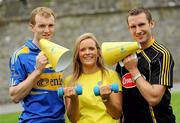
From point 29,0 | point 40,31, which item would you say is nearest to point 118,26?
point 29,0

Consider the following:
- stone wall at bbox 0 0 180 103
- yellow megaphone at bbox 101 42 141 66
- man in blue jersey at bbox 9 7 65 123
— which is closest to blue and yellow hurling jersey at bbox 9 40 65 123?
man in blue jersey at bbox 9 7 65 123

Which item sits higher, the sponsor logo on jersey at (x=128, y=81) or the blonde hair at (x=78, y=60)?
the blonde hair at (x=78, y=60)

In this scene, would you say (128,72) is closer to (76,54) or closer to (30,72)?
(76,54)

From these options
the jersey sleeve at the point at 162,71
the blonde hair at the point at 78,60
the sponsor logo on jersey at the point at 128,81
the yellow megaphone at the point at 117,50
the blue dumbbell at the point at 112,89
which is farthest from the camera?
the blonde hair at the point at 78,60

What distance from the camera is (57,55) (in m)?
4.85

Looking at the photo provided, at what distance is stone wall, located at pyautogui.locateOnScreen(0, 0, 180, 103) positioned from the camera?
67.2ft

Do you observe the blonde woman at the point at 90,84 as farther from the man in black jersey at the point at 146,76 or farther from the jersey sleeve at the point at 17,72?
the jersey sleeve at the point at 17,72

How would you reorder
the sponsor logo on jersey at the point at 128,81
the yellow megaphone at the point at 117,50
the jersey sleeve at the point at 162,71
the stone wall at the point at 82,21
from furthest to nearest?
the stone wall at the point at 82,21 < the sponsor logo on jersey at the point at 128,81 < the jersey sleeve at the point at 162,71 < the yellow megaphone at the point at 117,50

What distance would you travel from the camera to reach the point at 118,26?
21.2m

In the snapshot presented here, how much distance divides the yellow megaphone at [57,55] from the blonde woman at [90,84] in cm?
22

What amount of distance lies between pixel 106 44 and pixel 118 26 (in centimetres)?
1640

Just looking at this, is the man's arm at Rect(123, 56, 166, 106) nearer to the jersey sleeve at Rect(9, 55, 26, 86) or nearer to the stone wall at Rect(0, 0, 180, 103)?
the jersey sleeve at Rect(9, 55, 26, 86)

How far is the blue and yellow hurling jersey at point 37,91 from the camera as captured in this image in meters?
5.22

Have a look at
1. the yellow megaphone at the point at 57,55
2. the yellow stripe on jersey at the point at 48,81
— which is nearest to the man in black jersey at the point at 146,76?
the yellow megaphone at the point at 57,55
